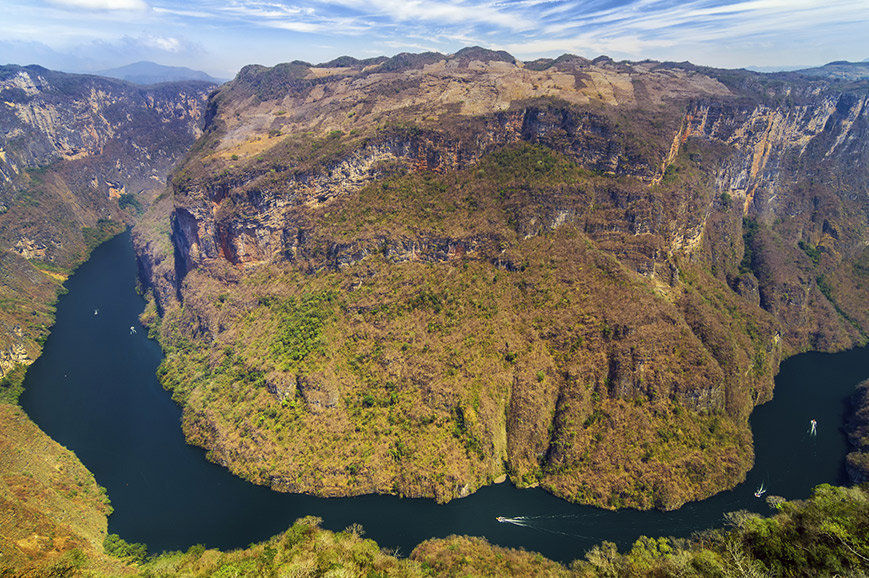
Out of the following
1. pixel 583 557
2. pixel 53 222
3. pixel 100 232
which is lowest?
pixel 583 557

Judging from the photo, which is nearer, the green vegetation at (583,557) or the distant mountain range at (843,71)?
the green vegetation at (583,557)

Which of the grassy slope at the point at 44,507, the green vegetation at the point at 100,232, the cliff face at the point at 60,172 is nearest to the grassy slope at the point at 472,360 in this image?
the grassy slope at the point at 44,507

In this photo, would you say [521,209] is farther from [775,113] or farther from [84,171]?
[84,171]

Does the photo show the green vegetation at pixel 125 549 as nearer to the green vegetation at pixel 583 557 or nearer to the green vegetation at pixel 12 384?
the green vegetation at pixel 583 557

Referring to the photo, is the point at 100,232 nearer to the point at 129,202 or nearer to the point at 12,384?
the point at 129,202

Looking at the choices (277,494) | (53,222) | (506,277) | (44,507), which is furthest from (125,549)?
(53,222)

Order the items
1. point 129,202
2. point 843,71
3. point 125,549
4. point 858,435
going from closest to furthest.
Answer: point 125,549 < point 858,435 < point 129,202 < point 843,71

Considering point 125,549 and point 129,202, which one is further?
point 129,202
